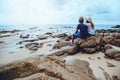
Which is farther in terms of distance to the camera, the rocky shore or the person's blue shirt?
the person's blue shirt

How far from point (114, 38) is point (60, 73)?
Answer: 7.57 meters

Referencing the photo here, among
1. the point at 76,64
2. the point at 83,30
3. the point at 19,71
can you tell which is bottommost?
the point at 76,64

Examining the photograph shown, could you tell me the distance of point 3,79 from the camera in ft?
15.5

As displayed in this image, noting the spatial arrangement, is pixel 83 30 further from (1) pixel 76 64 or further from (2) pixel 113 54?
(1) pixel 76 64

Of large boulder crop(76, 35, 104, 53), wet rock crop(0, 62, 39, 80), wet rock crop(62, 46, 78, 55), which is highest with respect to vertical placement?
wet rock crop(0, 62, 39, 80)

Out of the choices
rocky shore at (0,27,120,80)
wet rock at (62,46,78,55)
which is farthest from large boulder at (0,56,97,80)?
wet rock at (62,46,78,55)

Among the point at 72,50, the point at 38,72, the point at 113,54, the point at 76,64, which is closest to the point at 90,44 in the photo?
the point at 72,50

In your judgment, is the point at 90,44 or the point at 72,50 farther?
the point at 90,44

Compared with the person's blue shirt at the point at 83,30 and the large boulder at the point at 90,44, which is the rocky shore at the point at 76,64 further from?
the person's blue shirt at the point at 83,30

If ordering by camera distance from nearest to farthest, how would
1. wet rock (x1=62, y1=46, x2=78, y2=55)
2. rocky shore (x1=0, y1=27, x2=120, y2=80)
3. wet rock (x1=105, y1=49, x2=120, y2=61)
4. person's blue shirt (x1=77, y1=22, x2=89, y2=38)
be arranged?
1. rocky shore (x1=0, y1=27, x2=120, y2=80)
2. wet rock (x1=105, y1=49, x2=120, y2=61)
3. wet rock (x1=62, y1=46, x2=78, y2=55)
4. person's blue shirt (x1=77, y1=22, x2=89, y2=38)

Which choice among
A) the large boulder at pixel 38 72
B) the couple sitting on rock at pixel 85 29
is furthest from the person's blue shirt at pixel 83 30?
the large boulder at pixel 38 72

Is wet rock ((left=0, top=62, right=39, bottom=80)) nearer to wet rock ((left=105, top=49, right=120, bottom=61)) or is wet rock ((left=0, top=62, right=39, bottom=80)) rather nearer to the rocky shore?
the rocky shore

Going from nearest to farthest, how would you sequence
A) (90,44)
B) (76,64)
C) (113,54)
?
(76,64) < (113,54) < (90,44)

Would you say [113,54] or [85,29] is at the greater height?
[85,29]
